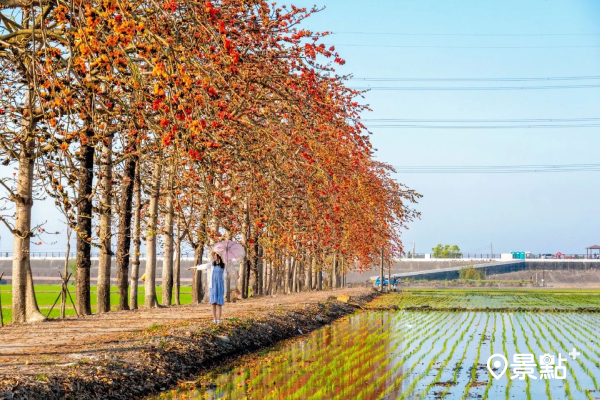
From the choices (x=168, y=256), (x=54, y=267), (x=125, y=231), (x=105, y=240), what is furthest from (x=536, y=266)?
(x=105, y=240)

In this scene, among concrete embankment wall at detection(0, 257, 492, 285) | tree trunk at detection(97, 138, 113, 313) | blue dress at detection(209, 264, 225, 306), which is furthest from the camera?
concrete embankment wall at detection(0, 257, 492, 285)

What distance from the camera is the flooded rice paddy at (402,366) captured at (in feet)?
42.8

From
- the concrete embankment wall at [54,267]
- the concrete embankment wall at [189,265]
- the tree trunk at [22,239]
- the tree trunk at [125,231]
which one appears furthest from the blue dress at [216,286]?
the concrete embankment wall at [189,265]

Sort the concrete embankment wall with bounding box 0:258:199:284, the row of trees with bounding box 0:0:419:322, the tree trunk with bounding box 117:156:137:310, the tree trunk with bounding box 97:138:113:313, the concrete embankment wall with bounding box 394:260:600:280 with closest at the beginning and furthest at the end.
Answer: the row of trees with bounding box 0:0:419:322 < the tree trunk with bounding box 97:138:113:313 < the tree trunk with bounding box 117:156:137:310 < the concrete embankment wall with bounding box 0:258:199:284 < the concrete embankment wall with bounding box 394:260:600:280

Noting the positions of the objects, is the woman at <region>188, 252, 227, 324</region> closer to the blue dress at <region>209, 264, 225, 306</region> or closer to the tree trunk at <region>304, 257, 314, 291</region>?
the blue dress at <region>209, 264, 225, 306</region>

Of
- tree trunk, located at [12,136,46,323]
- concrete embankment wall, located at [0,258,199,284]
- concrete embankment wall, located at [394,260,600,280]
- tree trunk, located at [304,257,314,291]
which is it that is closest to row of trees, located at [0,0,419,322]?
tree trunk, located at [12,136,46,323]

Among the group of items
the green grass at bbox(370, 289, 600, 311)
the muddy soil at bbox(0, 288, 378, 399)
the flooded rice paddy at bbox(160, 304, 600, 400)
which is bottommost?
the green grass at bbox(370, 289, 600, 311)

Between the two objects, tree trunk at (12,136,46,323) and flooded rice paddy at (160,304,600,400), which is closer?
flooded rice paddy at (160,304,600,400)

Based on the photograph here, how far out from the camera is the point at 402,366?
16.7 meters

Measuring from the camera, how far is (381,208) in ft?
138

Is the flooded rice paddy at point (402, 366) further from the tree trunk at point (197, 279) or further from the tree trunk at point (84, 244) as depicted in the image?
the tree trunk at point (197, 279)

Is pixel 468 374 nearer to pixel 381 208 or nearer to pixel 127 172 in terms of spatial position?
pixel 127 172

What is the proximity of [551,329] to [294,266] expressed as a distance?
2870 cm

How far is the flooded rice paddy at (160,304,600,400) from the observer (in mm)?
13059
